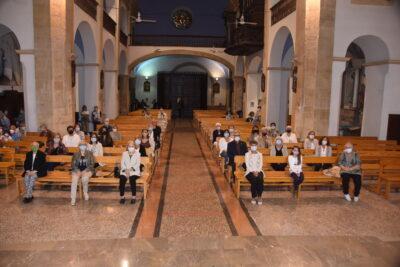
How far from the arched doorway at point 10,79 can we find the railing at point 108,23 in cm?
393

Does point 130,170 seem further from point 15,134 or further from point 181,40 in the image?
point 181,40

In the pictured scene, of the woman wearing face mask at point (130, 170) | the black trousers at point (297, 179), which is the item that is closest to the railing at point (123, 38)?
the woman wearing face mask at point (130, 170)

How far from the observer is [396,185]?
345 inches

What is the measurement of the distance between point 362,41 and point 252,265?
10571mm

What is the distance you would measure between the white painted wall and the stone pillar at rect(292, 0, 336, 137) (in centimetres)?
32

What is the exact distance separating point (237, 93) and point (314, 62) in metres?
13.8

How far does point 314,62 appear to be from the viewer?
12.0 meters

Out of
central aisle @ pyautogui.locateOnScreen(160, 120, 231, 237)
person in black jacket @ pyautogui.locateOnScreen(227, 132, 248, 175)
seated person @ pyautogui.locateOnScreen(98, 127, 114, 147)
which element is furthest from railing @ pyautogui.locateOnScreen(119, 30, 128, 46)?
person in black jacket @ pyautogui.locateOnScreen(227, 132, 248, 175)

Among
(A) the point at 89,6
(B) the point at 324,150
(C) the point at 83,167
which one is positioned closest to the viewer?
(C) the point at 83,167

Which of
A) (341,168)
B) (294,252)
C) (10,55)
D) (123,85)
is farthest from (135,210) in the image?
(123,85)

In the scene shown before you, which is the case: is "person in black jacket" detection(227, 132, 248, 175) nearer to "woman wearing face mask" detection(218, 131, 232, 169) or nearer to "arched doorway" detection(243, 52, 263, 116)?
"woman wearing face mask" detection(218, 131, 232, 169)

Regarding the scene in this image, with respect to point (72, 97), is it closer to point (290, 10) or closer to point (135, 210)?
point (135, 210)

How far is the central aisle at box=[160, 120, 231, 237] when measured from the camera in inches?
253

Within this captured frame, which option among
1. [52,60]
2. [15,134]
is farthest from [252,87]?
[15,134]
